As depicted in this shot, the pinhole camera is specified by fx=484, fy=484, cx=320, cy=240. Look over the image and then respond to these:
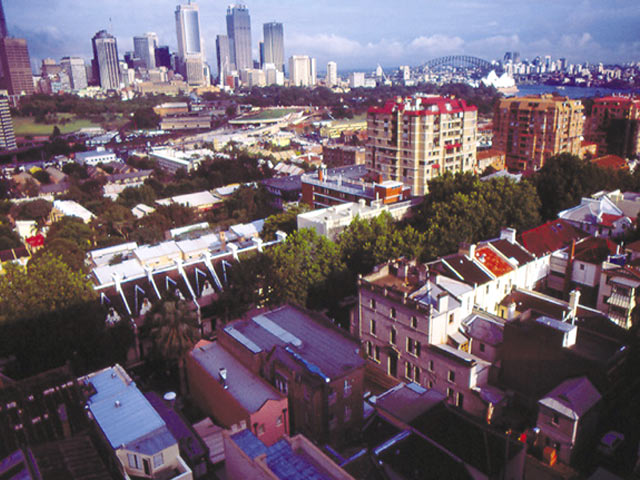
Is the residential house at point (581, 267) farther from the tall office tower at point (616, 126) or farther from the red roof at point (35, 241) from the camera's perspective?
the tall office tower at point (616, 126)

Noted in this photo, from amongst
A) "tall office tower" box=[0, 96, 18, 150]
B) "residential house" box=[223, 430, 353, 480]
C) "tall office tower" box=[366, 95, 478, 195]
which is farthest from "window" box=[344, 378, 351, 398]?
"tall office tower" box=[0, 96, 18, 150]

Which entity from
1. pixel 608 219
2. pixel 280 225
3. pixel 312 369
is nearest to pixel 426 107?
pixel 280 225

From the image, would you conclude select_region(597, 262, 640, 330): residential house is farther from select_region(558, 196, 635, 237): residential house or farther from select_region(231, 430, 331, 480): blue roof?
select_region(231, 430, 331, 480): blue roof

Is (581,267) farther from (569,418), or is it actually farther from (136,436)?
(136,436)

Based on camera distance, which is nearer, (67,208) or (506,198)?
(506,198)

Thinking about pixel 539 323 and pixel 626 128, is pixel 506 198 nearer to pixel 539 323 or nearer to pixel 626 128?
pixel 539 323

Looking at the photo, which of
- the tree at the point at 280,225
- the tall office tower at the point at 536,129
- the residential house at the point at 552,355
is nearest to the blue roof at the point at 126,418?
the residential house at the point at 552,355

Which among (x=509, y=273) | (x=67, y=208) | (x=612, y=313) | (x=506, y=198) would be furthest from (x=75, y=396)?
(x=67, y=208)
